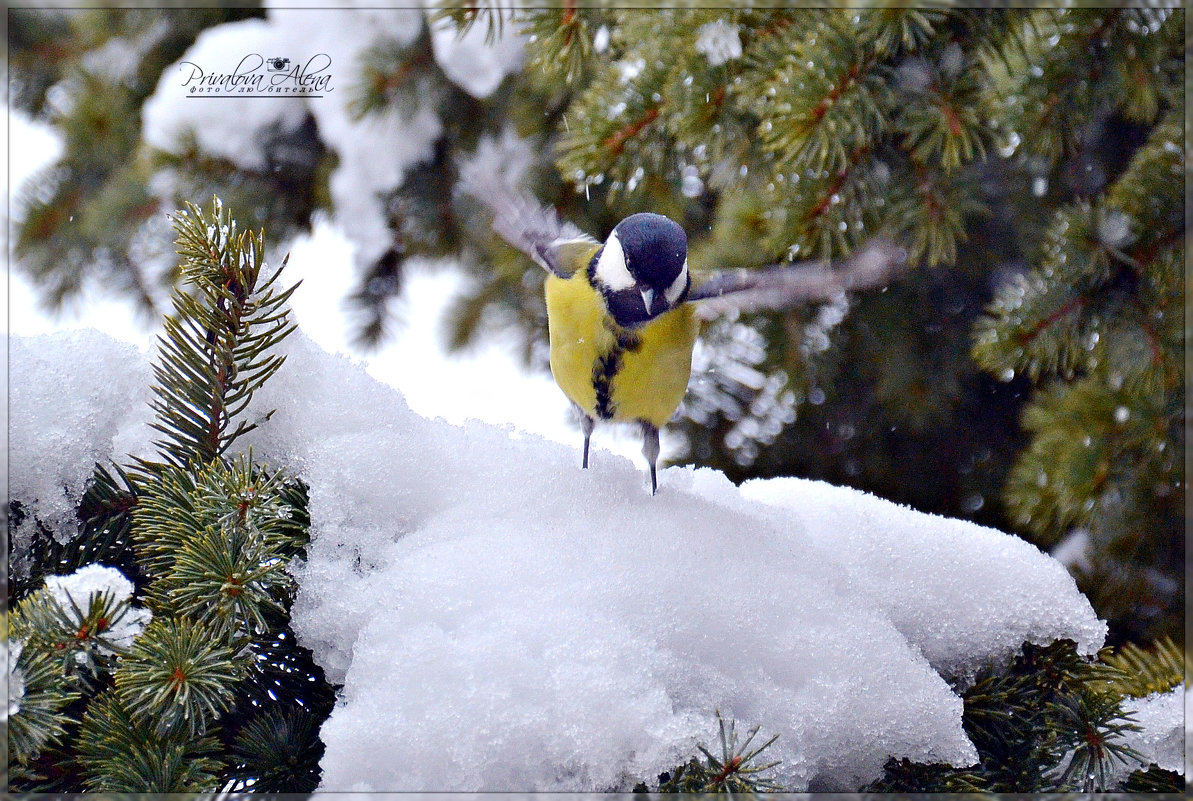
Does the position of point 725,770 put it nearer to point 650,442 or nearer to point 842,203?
point 650,442

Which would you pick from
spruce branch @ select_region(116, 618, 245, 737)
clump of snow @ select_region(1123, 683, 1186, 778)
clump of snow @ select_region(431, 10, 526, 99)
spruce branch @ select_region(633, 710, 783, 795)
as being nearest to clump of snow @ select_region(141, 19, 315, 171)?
clump of snow @ select_region(431, 10, 526, 99)

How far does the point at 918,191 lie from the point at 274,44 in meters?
0.78

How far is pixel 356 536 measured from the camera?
0.54 metres

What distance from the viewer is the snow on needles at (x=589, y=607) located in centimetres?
46

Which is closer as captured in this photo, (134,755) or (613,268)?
(134,755)

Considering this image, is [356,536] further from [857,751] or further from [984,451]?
[984,451]

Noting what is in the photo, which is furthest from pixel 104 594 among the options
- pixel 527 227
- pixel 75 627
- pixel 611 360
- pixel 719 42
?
pixel 719 42

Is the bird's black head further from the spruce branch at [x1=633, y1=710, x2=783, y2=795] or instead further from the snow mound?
the spruce branch at [x1=633, y1=710, x2=783, y2=795]

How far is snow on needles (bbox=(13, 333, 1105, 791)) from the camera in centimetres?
46

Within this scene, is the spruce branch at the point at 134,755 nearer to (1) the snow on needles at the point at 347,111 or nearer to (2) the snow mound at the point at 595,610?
(2) the snow mound at the point at 595,610

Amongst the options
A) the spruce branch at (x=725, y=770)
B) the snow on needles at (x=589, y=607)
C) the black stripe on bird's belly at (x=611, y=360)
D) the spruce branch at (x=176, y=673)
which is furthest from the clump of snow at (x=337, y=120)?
the spruce branch at (x=725, y=770)

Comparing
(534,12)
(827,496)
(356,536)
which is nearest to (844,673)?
(827,496)

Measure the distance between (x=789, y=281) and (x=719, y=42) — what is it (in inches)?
15.0

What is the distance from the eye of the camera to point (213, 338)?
0.56 metres
